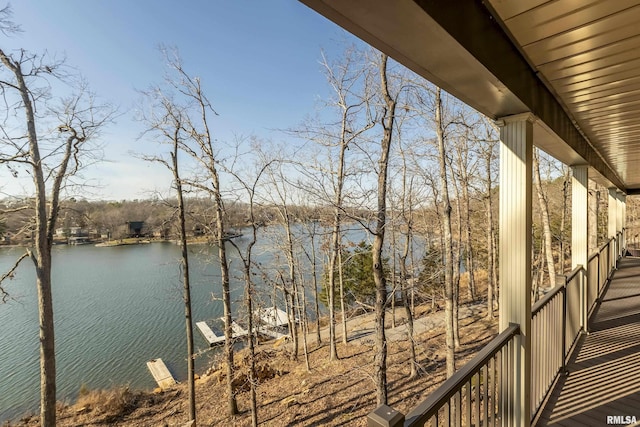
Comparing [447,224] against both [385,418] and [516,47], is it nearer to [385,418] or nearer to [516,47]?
[516,47]

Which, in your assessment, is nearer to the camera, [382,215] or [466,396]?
[466,396]

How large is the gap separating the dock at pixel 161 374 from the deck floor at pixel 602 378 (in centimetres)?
1173

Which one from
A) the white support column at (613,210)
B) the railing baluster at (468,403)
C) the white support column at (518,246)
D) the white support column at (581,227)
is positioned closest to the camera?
the railing baluster at (468,403)

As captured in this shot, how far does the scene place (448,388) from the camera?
1.15 meters

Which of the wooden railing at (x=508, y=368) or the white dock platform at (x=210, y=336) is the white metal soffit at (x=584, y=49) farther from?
the white dock platform at (x=210, y=336)

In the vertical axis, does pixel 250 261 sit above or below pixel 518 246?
below

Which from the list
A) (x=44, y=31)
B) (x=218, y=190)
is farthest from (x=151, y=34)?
(x=218, y=190)

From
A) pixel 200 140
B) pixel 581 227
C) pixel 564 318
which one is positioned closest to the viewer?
pixel 564 318

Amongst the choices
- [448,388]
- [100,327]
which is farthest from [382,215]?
[100,327]

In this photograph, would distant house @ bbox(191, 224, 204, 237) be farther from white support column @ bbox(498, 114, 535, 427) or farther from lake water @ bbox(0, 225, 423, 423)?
white support column @ bbox(498, 114, 535, 427)

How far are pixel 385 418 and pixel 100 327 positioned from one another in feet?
55.1

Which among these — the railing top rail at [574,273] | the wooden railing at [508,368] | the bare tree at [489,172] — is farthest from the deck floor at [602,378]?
the bare tree at [489,172]

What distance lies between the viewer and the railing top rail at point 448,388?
1.00 m

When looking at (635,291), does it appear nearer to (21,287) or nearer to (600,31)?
(600,31)
